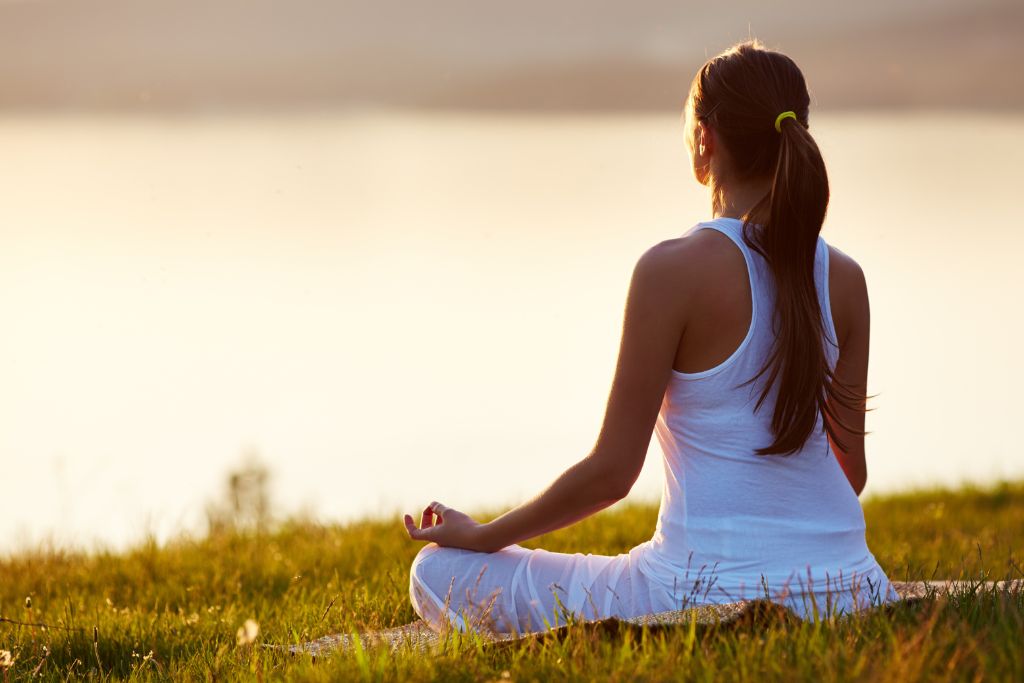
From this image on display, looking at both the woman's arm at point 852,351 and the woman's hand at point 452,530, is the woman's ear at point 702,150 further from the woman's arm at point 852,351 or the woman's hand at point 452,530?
the woman's hand at point 452,530

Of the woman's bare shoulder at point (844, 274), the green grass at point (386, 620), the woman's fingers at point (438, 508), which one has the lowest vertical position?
the green grass at point (386, 620)

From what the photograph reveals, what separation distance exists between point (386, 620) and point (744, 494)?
173 cm

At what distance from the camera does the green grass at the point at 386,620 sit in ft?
9.23

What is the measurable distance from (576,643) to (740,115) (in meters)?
1.63

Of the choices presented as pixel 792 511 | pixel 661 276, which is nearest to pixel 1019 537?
pixel 792 511

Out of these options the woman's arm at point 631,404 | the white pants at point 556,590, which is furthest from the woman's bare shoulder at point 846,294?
the white pants at point 556,590

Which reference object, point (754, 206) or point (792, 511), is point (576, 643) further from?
point (754, 206)

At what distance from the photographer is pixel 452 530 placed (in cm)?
382

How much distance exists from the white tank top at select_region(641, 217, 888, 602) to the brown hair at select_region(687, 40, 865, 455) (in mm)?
42

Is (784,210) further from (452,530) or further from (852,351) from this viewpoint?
(452,530)

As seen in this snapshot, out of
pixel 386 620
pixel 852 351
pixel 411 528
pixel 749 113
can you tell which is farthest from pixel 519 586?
pixel 749 113

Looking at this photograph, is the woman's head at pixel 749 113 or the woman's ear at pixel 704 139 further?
the woman's ear at pixel 704 139

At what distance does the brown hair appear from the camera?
3.36 metres

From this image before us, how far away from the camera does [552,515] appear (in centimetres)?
355
